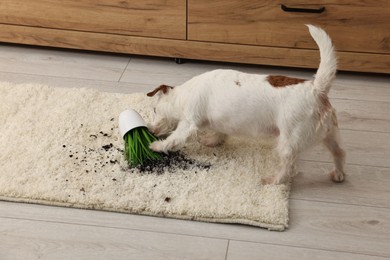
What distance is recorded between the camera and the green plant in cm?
179

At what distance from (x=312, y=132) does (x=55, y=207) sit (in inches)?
29.2

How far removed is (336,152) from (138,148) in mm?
586

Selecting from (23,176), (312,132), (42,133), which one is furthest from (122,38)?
(312,132)

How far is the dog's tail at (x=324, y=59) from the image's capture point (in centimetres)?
158

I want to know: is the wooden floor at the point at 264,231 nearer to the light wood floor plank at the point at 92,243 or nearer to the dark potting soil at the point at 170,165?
the light wood floor plank at the point at 92,243

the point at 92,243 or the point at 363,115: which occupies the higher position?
the point at 363,115

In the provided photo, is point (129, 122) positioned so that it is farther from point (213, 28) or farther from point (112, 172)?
point (213, 28)

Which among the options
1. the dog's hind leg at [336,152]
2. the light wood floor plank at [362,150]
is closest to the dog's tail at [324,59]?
the dog's hind leg at [336,152]

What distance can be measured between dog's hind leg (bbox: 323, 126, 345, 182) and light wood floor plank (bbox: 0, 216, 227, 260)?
17.0 inches

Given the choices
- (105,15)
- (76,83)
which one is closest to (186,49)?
(105,15)

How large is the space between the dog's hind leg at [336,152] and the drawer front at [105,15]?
775mm

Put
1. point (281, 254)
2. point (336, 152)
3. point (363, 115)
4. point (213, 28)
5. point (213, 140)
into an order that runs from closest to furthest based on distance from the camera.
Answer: point (281, 254)
point (336, 152)
point (213, 140)
point (363, 115)
point (213, 28)

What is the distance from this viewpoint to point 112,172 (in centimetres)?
178

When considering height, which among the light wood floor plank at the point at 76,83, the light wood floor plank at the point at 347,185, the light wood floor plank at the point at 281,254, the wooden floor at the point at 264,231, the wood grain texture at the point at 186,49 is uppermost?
the wood grain texture at the point at 186,49
